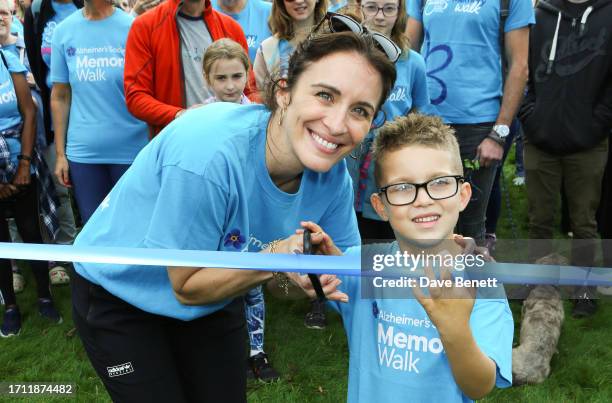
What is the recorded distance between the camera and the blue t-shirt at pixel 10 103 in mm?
3875

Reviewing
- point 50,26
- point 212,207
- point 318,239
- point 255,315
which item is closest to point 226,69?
point 255,315

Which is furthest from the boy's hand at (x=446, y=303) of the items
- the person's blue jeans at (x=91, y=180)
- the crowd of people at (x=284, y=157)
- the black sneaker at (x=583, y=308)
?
the black sneaker at (x=583, y=308)

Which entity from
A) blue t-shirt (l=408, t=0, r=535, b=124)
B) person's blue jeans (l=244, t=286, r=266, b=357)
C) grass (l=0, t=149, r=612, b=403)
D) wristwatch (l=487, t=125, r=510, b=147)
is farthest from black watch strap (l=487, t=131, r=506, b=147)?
person's blue jeans (l=244, t=286, r=266, b=357)

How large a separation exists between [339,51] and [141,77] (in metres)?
1.95

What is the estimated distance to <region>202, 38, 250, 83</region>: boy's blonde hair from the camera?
3316 mm

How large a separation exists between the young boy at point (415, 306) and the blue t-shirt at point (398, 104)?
60.7 inches

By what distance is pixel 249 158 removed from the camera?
5.88 feet

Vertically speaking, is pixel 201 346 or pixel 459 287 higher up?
Result: pixel 459 287

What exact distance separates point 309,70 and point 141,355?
41.1 inches

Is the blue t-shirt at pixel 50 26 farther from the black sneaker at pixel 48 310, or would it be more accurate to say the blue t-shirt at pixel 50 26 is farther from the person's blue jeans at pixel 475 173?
the person's blue jeans at pixel 475 173

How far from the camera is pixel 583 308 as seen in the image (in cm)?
410

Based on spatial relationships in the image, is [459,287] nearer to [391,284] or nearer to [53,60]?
[391,284]

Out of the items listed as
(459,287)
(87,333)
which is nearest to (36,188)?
(87,333)

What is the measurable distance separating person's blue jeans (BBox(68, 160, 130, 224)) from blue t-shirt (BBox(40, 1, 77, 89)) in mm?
1038
